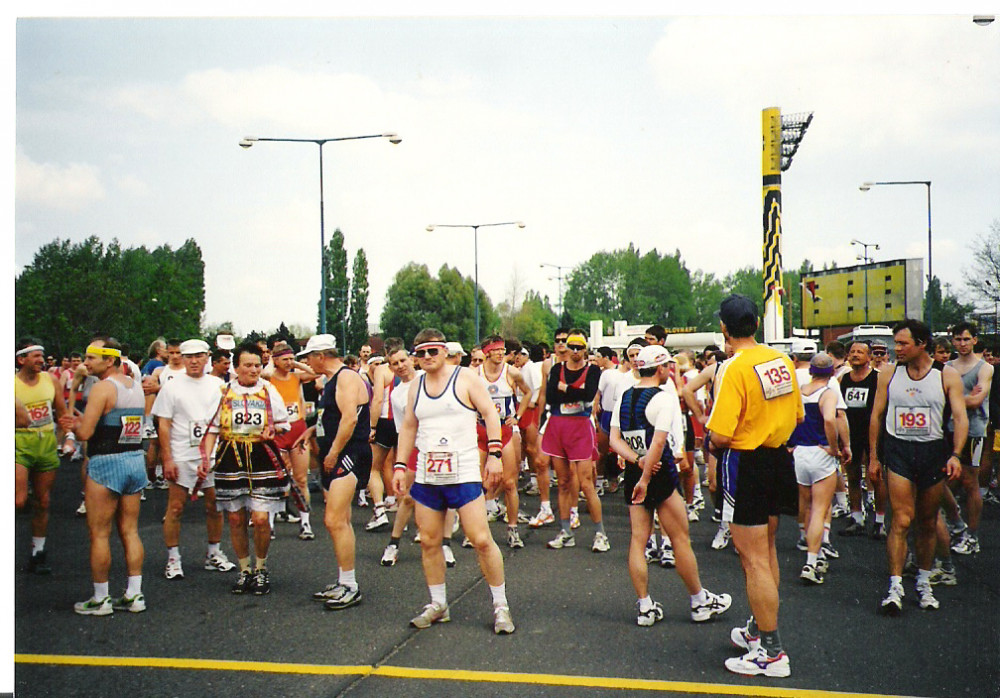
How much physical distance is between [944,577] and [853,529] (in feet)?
7.30

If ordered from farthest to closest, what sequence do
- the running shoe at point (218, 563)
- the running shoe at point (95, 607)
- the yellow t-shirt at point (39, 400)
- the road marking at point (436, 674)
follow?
1. the running shoe at point (218, 563)
2. the yellow t-shirt at point (39, 400)
3. the running shoe at point (95, 607)
4. the road marking at point (436, 674)

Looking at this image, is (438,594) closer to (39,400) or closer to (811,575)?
(811,575)

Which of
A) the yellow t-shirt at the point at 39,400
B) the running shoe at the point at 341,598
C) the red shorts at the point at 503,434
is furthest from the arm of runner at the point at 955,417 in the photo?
the yellow t-shirt at the point at 39,400

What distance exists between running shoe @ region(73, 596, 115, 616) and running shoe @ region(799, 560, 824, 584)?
5247mm

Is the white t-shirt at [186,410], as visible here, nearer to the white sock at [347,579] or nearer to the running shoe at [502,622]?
the white sock at [347,579]

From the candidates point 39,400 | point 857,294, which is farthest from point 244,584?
point 857,294

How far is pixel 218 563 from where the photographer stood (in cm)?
770

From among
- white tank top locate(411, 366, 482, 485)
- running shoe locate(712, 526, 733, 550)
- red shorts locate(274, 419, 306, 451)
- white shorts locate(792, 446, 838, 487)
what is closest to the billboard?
running shoe locate(712, 526, 733, 550)

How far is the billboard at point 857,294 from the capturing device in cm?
4056

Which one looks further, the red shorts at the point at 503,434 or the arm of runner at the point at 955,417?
the red shorts at the point at 503,434

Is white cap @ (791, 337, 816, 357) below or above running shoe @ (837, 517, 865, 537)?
above

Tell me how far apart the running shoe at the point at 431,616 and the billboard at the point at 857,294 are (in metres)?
37.4

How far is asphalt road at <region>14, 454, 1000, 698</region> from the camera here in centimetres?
473

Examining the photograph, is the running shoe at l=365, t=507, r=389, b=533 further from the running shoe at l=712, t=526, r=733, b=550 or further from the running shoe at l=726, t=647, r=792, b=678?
the running shoe at l=726, t=647, r=792, b=678
